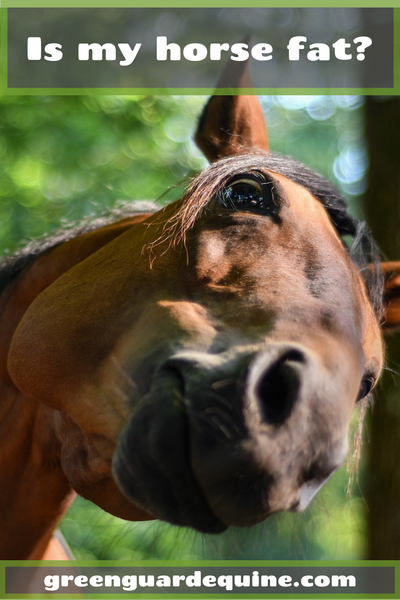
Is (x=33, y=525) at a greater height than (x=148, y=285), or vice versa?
(x=148, y=285)

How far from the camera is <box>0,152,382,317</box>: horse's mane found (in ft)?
6.57

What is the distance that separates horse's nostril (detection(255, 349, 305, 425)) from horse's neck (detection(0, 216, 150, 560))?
1.47 metres

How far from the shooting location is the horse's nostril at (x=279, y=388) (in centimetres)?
132

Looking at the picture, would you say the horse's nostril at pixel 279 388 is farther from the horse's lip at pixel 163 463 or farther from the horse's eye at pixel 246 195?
the horse's eye at pixel 246 195

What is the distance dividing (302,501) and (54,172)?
22.8ft

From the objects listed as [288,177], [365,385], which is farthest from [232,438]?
[288,177]

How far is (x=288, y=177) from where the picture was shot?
2217 millimetres

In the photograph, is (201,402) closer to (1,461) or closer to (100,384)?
(100,384)

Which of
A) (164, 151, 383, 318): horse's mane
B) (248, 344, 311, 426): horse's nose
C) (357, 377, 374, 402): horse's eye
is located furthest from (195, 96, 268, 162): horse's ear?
(248, 344, 311, 426): horse's nose

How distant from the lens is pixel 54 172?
7520 millimetres

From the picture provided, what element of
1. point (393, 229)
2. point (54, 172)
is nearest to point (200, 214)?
point (393, 229)

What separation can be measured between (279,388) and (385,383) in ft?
10.9

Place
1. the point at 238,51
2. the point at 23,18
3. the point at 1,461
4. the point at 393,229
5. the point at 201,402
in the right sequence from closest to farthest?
the point at 201,402
the point at 1,461
the point at 238,51
the point at 393,229
the point at 23,18

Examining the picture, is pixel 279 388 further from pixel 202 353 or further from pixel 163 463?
pixel 163 463
